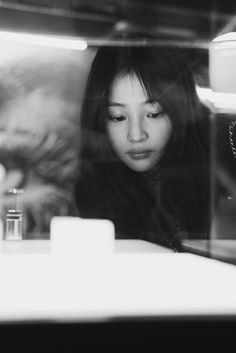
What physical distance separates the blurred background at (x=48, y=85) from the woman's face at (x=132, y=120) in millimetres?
113

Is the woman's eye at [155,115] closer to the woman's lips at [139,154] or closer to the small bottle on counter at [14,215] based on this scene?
the woman's lips at [139,154]

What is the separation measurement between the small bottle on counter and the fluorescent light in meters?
0.42

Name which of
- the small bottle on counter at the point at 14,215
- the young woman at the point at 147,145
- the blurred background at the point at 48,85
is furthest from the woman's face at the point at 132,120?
the small bottle on counter at the point at 14,215

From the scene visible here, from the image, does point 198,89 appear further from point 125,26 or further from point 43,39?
point 43,39

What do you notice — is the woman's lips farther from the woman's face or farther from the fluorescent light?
the fluorescent light

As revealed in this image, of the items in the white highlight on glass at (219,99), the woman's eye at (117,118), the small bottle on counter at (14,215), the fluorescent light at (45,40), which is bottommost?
the small bottle on counter at (14,215)

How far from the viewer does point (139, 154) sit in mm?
1401

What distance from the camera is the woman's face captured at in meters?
1.38

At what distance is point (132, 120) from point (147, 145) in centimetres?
9

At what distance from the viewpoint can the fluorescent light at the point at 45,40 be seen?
1283 millimetres

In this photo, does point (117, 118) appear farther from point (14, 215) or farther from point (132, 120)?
point (14, 215)

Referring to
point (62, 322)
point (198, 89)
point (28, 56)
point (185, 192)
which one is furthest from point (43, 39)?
point (62, 322)

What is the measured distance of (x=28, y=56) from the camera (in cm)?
130

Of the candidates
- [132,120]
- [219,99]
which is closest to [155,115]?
[132,120]
